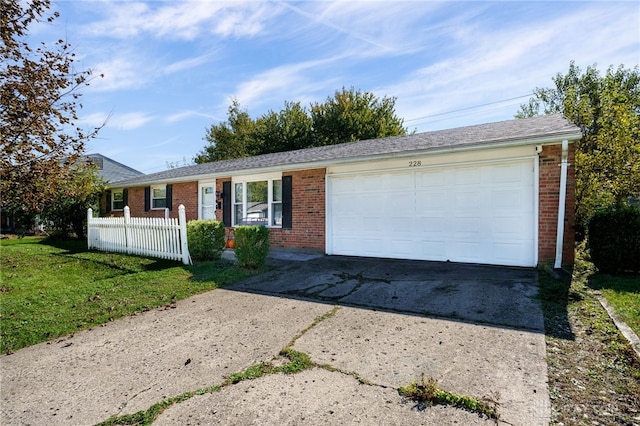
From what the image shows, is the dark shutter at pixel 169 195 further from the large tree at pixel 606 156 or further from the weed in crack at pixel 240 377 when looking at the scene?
the large tree at pixel 606 156

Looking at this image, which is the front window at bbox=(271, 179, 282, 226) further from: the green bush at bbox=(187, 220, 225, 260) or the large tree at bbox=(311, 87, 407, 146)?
the large tree at bbox=(311, 87, 407, 146)

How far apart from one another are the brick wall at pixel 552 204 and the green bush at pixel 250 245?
227 inches

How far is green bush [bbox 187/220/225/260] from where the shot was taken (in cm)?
824

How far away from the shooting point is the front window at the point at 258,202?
1083 cm

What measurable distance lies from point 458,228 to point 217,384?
252 inches

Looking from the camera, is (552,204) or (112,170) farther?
(112,170)

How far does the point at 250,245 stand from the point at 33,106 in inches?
177

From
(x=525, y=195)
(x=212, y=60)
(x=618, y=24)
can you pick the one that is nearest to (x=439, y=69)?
(x=618, y=24)

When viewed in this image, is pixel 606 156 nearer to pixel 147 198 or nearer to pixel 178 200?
pixel 178 200

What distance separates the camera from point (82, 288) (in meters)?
5.99

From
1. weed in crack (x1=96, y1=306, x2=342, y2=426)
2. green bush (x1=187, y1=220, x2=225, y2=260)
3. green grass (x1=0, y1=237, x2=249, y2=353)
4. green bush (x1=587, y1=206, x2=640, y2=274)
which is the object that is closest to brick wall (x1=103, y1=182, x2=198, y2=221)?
green grass (x1=0, y1=237, x2=249, y2=353)

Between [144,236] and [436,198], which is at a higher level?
[436,198]

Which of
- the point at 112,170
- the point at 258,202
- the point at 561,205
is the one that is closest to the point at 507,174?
the point at 561,205

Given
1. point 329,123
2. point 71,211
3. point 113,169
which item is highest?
point 329,123
